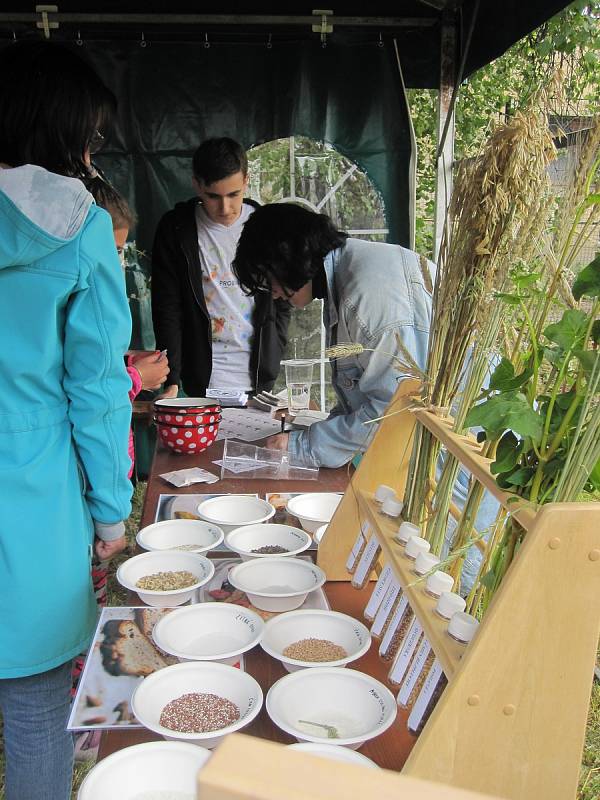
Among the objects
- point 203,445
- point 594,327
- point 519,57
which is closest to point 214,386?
point 203,445

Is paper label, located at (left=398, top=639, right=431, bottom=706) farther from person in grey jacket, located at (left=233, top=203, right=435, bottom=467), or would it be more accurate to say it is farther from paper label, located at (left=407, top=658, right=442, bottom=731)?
person in grey jacket, located at (left=233, top=203, right=435, bottom=467)

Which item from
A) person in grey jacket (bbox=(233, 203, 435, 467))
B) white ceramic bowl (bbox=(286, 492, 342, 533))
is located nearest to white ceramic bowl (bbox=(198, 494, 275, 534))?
white ceramic bowl (bbox=(286, 492, 342, 533))

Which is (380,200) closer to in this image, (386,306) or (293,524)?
(386,306)

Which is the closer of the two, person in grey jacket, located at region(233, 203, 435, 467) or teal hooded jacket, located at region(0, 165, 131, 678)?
teal hooded jacket, located at region(0, 165, 131, 678)

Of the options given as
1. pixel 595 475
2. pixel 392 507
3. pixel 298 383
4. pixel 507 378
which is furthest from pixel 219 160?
pixel 595 475

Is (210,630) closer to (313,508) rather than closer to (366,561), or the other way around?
(366,561)

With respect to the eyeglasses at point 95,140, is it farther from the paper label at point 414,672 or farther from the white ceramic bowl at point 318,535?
the paper label at point 414,672

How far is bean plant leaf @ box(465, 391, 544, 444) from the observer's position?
75 centimetres

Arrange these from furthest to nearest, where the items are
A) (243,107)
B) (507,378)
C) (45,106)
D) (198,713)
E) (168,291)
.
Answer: (243,107) < (168,291) < (45,106) < (198,713) < (507,378)

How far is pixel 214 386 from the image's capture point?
3.54 m

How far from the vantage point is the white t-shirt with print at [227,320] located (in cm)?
351

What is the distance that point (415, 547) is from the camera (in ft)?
3.39

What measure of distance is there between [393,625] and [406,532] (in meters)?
0.14

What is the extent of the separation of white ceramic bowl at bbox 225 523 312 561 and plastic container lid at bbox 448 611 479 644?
636 millimetres
